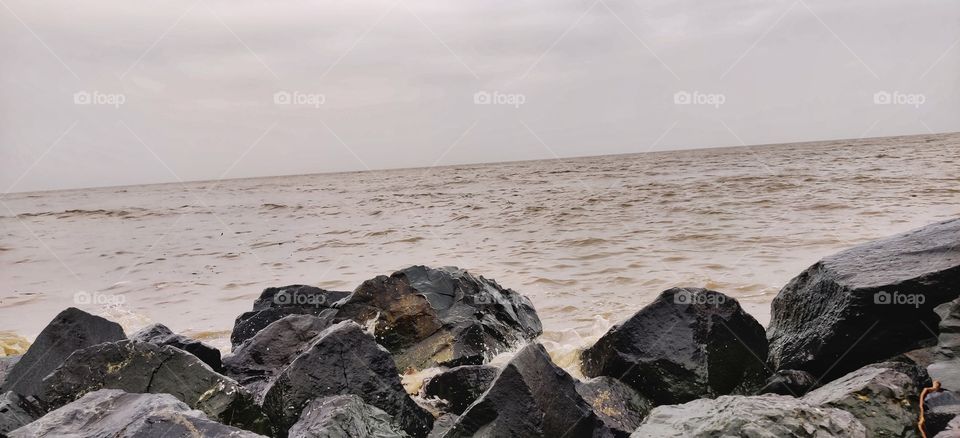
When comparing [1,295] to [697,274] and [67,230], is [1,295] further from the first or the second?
[67,230]

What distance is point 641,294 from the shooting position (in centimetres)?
898

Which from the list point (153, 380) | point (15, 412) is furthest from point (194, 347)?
point (15, 412)

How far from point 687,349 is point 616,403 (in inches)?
28.1

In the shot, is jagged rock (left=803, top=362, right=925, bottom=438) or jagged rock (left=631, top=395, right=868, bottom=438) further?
jagged rock (left=803, top=362, right=925, bottom=438)

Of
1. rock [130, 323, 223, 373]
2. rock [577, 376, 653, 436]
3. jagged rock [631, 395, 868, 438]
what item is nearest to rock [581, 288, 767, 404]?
rock [577, 376, 653, 436]

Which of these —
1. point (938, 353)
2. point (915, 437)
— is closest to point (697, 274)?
point (938, 353)

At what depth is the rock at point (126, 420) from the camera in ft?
10.6

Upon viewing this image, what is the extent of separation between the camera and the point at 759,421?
298 cm

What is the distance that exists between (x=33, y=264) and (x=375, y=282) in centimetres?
1401

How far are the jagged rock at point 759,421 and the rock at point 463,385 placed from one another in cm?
150

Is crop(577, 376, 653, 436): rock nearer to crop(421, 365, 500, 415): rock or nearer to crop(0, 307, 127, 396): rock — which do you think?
crop(421, 365, 500, 415): rock

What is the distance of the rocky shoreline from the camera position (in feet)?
11.0

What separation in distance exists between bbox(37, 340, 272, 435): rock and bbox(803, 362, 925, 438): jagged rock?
10.6ft

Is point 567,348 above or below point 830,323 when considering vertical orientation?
below
